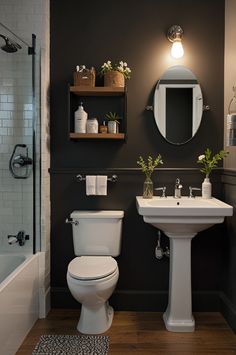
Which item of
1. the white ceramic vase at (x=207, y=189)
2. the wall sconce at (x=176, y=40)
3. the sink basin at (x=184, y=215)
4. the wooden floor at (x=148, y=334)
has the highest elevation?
the wall sconce at (x=176, y=40)

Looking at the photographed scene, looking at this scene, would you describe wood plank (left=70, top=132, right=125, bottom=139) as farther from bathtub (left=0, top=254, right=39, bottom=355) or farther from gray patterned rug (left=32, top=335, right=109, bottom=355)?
gray patterned rug (left=32, top=335, right=109, bottom=355)

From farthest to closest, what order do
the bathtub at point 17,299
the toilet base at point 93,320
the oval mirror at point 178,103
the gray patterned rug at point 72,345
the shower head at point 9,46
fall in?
1. the oval mirror at point 178,103
2. the shower head at point 9,46
3. the toilet base at point 93,320
4. the gray patterned rug at point 72,345
5. the bathtub at point 17,299

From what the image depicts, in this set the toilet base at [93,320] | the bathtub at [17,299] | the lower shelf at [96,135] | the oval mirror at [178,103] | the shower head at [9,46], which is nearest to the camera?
the bathtub at [17,299]

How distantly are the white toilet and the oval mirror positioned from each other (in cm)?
84

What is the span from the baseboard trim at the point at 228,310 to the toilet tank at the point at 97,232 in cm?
94

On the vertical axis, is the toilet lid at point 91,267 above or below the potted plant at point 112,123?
below

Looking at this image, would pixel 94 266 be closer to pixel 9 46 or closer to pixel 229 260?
pixel 229 260

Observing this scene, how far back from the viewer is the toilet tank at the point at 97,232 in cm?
262

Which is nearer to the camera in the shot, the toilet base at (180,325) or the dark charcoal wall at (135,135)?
the toilet base at (180,325)

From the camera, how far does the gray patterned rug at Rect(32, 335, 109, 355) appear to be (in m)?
2.14

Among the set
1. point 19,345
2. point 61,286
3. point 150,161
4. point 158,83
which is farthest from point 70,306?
point 158,83

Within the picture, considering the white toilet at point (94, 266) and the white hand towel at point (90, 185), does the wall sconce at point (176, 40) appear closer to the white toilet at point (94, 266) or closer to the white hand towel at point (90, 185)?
the white hand towel at point (90, 185)

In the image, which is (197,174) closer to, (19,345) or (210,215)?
(210,215)

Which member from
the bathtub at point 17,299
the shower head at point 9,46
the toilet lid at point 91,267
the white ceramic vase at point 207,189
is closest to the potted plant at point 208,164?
the white ceramic vase at point 207,189
